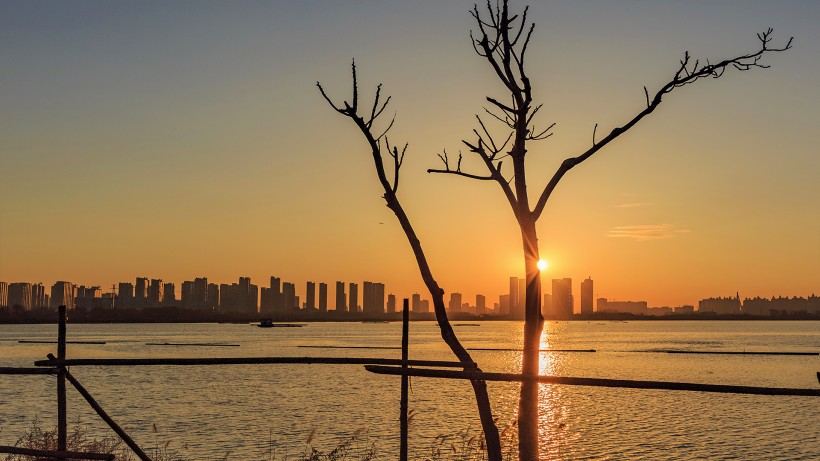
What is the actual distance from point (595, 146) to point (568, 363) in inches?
3552

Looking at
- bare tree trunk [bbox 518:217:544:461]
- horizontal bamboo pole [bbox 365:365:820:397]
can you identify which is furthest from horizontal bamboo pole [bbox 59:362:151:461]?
bare tree trunk [bbox 518:217:544:461]

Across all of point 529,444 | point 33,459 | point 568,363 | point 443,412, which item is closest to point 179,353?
point 568,363

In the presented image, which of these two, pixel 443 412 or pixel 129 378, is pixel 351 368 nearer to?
pixel 129 378

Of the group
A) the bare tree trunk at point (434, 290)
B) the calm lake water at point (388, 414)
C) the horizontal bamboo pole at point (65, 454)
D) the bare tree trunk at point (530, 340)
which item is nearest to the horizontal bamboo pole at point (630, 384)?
the bare tree trunk at point (530, 340)

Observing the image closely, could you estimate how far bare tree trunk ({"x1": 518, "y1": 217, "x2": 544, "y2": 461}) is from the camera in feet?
36.0

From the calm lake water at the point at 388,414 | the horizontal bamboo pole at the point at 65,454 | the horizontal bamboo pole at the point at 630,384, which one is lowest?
the calm lake water at the point at 388,414

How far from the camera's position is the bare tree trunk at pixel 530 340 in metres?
11.0

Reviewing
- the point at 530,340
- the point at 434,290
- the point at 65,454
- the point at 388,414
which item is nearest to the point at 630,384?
the point at 530,340

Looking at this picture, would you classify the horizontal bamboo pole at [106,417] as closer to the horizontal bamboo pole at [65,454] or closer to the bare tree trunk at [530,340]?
the horizontal bamboo pole at [65,454]

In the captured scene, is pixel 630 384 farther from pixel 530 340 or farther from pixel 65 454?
pixel 65 454

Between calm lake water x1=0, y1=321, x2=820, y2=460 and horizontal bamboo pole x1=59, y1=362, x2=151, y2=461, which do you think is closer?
horizontal bamboo pole x1=59, y1=362, x2=151, y2=461

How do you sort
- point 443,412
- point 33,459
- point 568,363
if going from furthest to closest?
point 568,363, point 443,412, point 33,459

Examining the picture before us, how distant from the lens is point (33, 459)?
16234 millimetres

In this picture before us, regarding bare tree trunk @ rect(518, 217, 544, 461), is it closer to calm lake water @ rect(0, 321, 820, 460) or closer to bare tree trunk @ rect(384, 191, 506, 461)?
bare tree trunk @ rect(384, 191, 506, 461)
